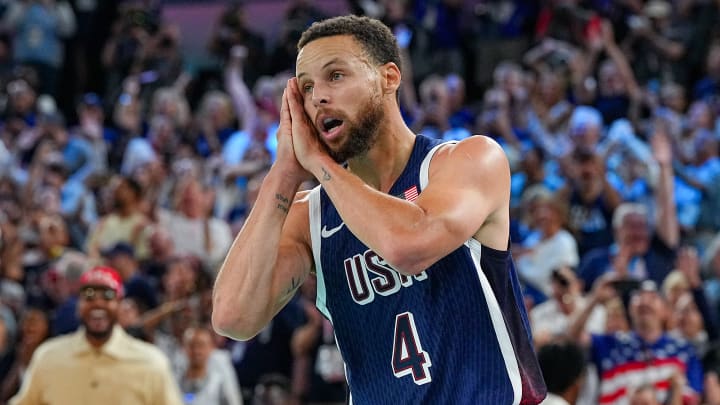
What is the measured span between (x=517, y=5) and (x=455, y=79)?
194 centimetres

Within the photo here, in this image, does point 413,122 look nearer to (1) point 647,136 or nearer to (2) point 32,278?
(1) point 647,136

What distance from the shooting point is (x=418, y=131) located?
12680 mm

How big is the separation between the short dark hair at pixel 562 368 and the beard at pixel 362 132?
3.66 m

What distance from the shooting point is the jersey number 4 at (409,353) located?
365 centimetres

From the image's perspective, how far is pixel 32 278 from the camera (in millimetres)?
11617

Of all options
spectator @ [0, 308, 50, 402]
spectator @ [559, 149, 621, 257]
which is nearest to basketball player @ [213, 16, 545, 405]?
spectator @ [0, 308, 50, 402]

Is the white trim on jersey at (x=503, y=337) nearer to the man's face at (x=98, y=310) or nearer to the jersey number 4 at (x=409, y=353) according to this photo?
the jersey number 4 at (x=409, y=353)

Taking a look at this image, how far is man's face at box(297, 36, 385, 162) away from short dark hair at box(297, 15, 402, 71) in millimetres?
26

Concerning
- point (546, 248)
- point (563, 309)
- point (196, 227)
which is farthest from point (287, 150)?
point (196, 227)

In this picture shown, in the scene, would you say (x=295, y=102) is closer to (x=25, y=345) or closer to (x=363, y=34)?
(x=363, y=34)

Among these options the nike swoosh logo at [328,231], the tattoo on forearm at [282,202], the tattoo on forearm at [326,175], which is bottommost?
the nike swoosh logo at [328,231]

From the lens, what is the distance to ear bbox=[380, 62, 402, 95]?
3.85 meters

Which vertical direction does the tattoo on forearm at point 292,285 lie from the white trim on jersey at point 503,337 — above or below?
above

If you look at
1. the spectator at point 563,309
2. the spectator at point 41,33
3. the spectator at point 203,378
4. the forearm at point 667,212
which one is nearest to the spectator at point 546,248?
the spectator at point 563,309
